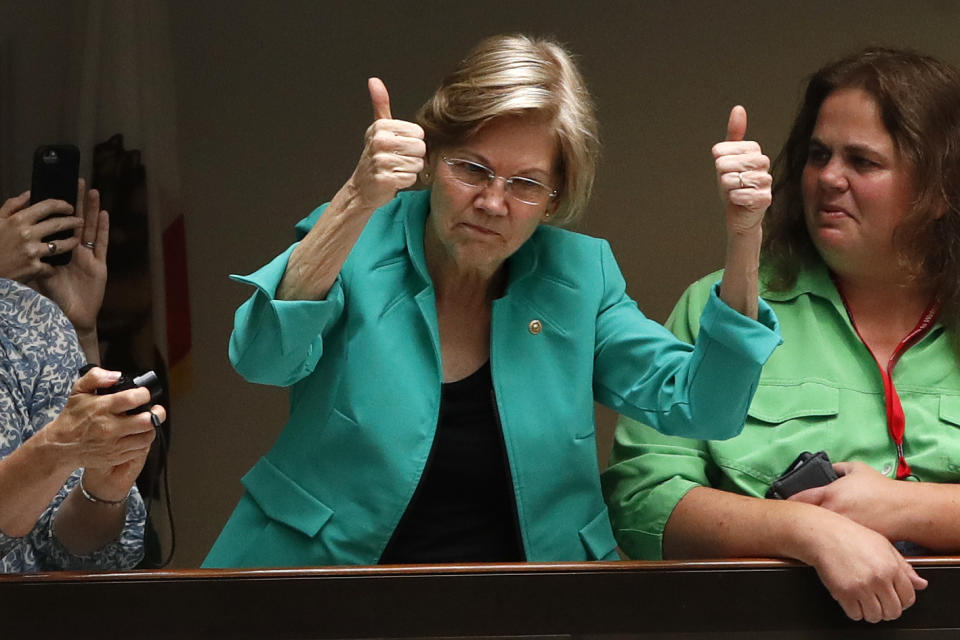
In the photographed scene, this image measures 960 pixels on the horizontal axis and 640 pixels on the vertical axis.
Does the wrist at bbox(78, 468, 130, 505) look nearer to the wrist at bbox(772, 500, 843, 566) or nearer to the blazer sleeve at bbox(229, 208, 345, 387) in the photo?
the blazer sleeve at bbox(229, 208, 345, 387)

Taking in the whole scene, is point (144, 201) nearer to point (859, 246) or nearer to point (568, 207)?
point (568, 207)

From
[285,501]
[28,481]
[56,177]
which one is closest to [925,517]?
[285,501]

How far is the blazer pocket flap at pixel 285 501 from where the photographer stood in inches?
76.6

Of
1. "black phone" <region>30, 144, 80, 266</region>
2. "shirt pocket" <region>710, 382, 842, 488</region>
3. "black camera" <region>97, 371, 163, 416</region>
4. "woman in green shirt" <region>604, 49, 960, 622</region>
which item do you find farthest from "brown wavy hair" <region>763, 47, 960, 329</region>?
"black phone" <region>30, 144, 80, 266</region>

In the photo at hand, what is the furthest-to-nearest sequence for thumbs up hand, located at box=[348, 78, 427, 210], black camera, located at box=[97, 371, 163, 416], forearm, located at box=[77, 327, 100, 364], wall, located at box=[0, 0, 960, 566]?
wall, located at box=[0, 0, 960, 566] → forearm, located at box=[77, 327, 100, 364] → thumbs up hand, located at box=[348, 78, 427, 210] → black camera, located at box=[97, 371, 163, 416]

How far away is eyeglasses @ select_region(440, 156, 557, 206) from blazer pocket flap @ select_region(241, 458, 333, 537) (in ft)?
1.70

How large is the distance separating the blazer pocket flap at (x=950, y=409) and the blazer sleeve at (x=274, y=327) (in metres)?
1.02

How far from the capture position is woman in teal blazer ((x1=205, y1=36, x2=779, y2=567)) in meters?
1.94

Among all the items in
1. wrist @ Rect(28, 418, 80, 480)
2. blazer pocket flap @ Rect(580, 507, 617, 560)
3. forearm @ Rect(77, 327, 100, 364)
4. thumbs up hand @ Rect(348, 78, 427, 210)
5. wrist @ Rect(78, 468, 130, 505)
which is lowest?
blazer pocket flap @ Rect(580, 507, 617, 560)

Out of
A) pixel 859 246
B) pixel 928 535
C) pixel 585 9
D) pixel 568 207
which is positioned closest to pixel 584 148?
pixel 568 207

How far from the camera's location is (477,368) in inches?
80.5

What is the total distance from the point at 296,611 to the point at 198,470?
5.02 ft

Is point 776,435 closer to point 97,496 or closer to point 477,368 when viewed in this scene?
point 477,368

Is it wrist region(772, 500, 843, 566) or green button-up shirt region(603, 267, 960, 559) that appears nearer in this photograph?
wrist region(772, 500, 843, 566)
